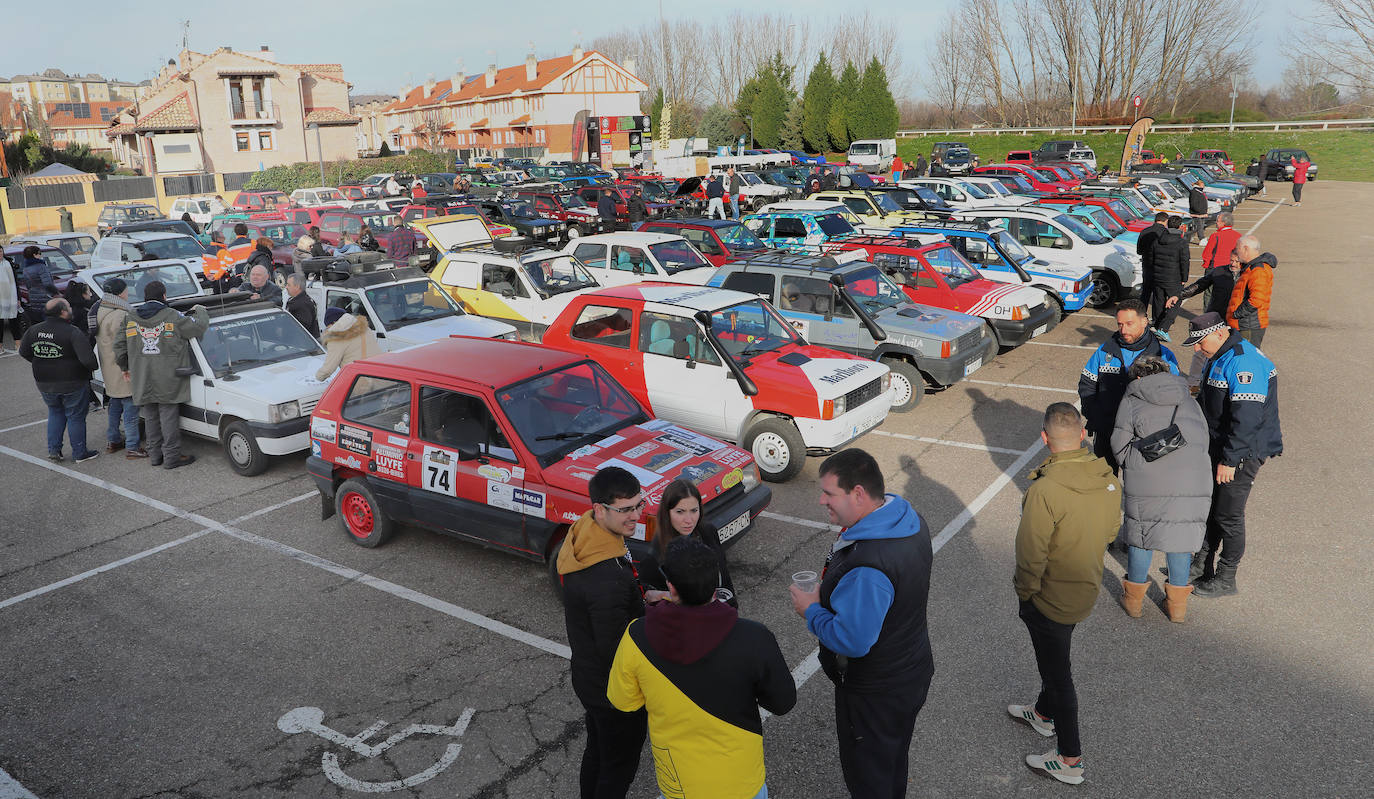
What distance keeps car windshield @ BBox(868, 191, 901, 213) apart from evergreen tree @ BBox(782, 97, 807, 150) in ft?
154

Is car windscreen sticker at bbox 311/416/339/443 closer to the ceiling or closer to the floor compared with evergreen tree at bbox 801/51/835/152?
closer to the floor

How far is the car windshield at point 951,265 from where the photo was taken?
1223cm

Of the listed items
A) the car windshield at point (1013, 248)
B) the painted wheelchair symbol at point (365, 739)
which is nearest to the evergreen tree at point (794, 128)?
the car windshield at point (1013, 248)

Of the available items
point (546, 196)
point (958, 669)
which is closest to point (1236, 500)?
point (958, 669)

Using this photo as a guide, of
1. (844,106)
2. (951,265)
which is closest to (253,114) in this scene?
(844,106)

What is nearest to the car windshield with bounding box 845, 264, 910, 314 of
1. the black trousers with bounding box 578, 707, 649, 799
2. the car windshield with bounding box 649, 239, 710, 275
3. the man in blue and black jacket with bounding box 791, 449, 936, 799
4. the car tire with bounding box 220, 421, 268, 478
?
the car windshield with bounding box 649, 239, 710, 275

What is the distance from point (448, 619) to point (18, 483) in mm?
6333

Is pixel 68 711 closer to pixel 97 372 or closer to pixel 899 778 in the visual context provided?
pixel 899 778

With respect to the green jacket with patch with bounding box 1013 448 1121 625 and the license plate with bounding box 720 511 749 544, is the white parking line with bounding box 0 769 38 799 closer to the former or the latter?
the license plate with bounding box 720 511 749 544

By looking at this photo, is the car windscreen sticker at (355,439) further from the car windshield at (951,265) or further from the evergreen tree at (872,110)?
the evergreen tree at (872,110)

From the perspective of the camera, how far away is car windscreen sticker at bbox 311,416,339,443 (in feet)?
23.8

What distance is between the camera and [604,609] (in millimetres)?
3600

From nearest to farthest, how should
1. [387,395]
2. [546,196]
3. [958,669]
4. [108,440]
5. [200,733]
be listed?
[200,733] < [958,669] < [387,395] < [108,440] < [546,196]

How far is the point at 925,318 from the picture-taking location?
1083cm
